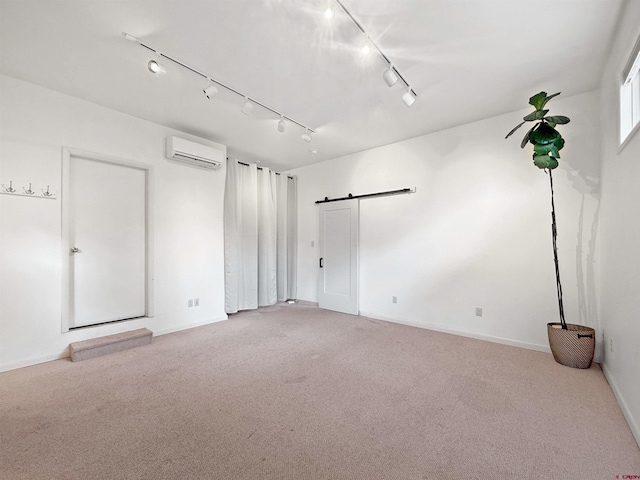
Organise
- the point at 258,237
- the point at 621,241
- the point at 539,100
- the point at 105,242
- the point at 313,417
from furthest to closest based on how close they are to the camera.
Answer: the point at 258,237 → the point at 105,242 → the point at 539,100 → the point at 621,241 → the point at 313,417

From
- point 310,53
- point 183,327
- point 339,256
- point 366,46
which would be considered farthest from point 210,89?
point 339,256

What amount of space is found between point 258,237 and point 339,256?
171cm

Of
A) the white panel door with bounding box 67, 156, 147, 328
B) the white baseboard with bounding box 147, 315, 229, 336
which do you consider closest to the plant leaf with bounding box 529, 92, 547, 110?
the white panel door with bounding box 67, 156, 147, 328

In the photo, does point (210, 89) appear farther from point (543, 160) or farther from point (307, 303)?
point (307, 303)

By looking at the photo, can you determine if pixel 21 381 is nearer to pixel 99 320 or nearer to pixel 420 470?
pixel 99 320

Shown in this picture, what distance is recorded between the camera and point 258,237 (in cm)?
540

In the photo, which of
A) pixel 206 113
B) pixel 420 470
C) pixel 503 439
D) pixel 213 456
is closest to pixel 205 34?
pixel 206 113

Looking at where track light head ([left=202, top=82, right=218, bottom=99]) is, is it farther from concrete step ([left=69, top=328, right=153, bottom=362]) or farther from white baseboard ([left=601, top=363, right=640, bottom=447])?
white baseboard ([left=601, top=363, right=640, bottom=447])

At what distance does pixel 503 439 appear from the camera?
1713mm

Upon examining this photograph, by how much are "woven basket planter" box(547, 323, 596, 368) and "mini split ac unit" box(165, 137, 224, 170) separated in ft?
16.0

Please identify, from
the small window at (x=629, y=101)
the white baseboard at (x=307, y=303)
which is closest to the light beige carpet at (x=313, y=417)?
the small window at (x=629, y=101)

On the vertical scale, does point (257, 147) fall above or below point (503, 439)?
above

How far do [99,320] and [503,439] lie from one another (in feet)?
14.0

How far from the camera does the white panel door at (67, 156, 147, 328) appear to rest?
317 centimetres
